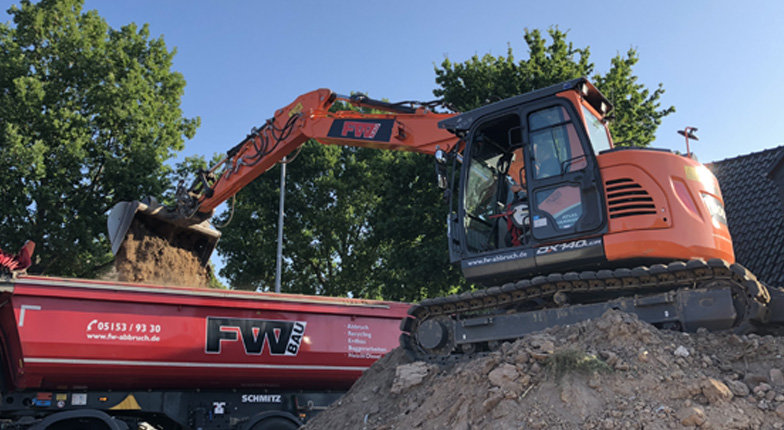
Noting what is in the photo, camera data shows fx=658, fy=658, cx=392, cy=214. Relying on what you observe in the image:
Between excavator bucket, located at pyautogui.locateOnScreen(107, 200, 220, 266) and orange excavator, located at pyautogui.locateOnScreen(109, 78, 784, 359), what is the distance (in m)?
5.53

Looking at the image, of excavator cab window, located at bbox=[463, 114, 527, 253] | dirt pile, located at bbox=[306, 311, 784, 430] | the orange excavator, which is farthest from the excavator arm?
dirt pile, located at bbox=[306, 311, 784, 430]

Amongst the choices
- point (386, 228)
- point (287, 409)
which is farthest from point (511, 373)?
point (386, 228)

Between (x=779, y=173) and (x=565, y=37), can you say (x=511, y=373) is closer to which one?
(x=779, y=173)

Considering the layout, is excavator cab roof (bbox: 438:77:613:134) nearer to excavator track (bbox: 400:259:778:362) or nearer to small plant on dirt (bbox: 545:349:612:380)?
excavator track (bbox: 400:259:778:362)

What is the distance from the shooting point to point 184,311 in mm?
9594

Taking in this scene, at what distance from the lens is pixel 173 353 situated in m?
9.38

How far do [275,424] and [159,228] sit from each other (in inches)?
161

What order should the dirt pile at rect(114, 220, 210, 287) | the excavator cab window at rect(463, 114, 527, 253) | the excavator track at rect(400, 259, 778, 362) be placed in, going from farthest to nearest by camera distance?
the dirt pile at rect(114, 220, 210, 287) → the excavator cab window at rect(463, 114, 527, 253) → the excavator track at rect(400, 259, 778, 362)

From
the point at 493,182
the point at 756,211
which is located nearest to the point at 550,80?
the point at 756,211

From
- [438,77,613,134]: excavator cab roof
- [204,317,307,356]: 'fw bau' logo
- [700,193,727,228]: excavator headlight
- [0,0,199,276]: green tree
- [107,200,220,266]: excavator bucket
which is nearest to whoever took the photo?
[700,193,727,228]: excavator headlight

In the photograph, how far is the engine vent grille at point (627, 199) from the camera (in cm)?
672

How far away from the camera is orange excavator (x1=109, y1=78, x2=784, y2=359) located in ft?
20.3

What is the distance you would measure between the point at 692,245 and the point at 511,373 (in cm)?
239

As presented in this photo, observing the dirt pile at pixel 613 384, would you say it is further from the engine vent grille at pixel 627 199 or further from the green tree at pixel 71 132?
the green tree at pixel 71 132
